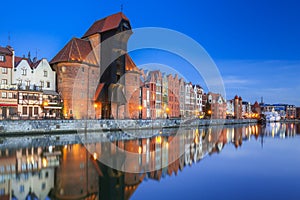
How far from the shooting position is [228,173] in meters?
15.4

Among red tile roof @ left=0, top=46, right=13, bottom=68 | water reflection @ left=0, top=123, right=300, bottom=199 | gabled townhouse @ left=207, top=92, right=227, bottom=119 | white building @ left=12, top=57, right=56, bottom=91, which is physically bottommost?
water reflection @ left=0, top=123, right=300, bottom=199

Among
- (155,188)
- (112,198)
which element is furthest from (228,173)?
(112,198)

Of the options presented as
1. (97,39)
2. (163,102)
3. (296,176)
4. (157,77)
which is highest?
(97,39)

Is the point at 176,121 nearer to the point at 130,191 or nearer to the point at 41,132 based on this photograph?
the point at 41,132

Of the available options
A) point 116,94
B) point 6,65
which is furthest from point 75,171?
point 116,94

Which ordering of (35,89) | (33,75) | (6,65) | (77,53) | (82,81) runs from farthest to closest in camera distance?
(77,53) → (82,81) → (33,75) → (35,89) → (6,65)

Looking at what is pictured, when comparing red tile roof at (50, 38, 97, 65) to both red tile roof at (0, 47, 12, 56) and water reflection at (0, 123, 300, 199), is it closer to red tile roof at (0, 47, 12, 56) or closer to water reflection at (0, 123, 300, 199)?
red tile roof at (0, 47, 12, 56)

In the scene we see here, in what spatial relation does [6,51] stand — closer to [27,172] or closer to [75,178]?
[27,172]

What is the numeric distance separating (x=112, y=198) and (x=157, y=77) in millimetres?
56570

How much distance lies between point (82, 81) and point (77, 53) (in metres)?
5.12

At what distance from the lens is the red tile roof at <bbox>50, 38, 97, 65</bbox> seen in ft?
142

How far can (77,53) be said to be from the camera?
4481 centimetres

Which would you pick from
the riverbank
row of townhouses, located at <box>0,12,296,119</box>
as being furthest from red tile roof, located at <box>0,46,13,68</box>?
the riverbank

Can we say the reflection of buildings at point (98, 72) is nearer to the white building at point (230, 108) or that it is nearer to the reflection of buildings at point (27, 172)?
the reflection of buildings at point (27, 172)
